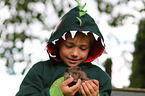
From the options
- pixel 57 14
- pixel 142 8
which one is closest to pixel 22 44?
pixel 57 14

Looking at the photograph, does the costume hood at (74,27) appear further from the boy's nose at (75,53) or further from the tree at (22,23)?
the tree at (22,23)

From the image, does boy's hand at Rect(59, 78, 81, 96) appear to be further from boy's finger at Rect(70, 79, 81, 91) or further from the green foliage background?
the green foliage background

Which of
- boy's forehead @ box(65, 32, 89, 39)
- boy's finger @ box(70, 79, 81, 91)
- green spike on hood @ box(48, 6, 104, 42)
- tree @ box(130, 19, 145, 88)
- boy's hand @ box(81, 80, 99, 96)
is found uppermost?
green spike on hood @ box(48, 6, 104, 42)

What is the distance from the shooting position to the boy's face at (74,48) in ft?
4.58

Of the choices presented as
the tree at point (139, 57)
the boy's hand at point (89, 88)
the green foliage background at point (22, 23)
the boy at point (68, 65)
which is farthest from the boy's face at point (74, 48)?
the tree at point (139, 57)

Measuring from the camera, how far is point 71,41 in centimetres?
139

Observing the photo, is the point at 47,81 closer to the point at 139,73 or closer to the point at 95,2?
the point at 95,2

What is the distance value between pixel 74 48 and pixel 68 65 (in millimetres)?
172

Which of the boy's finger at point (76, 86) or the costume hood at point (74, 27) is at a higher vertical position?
the costume hood at point (74, 27)

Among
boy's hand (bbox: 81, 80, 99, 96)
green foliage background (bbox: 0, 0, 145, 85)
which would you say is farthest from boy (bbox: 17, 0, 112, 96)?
green foliage background (bbox: 0, 0, 145, 85)

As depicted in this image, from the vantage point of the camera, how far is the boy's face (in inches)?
54.9

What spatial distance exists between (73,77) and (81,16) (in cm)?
52

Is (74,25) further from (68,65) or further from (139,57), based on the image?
(139,57)

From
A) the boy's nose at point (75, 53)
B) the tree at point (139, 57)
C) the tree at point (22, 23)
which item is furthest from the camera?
the tree at point (139, 57)
